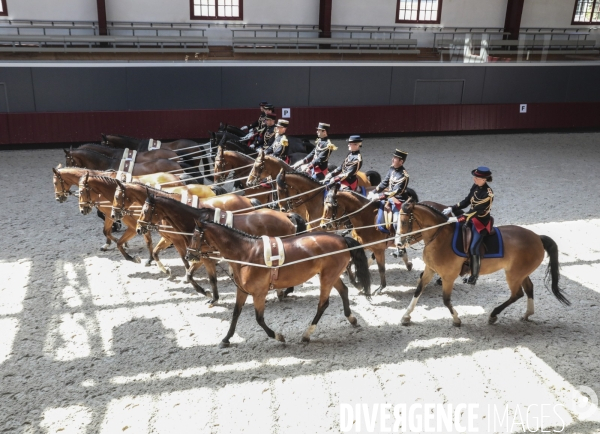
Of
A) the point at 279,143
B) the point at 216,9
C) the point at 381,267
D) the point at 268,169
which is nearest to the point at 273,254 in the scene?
the point at 381,267

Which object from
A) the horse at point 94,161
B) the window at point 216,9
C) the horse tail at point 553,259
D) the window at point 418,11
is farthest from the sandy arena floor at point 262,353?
the window at point 418,11

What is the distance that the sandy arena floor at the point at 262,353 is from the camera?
5.77m

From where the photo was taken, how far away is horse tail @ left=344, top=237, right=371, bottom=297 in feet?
23.1

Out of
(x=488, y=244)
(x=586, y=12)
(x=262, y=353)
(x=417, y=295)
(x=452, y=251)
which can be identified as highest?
(x=586, y=12)

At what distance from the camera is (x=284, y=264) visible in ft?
21.6

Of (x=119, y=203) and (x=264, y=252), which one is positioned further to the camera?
(x=119, y=203)

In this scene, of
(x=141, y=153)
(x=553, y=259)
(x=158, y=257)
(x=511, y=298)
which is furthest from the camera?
(x=141, y=153)

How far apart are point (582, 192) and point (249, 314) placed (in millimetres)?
9801

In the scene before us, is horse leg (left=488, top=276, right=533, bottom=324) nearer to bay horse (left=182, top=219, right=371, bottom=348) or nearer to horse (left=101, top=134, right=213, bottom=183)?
bay horse (left=182, top=219, right=371, bottom=348)

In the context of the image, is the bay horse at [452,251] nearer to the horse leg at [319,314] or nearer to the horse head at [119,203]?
the horse leg at [319,314]

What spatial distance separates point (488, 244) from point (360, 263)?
5.60ft

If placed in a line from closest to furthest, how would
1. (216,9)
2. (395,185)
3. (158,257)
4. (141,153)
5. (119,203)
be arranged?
(119,203)
(395,185)
(158,257)
(141,153)
(216,9)

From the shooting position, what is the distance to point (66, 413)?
225 inches

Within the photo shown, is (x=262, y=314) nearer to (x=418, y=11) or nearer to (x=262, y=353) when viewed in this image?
(x=262, y=353)
